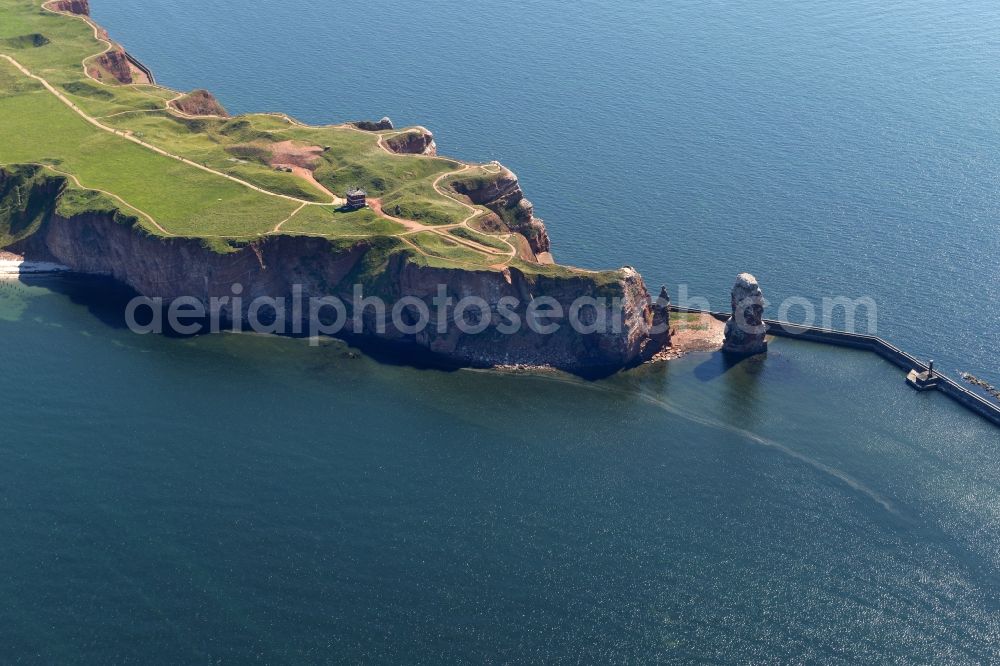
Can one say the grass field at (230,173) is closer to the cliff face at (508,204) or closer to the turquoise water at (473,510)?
the cliff face at (508,204)

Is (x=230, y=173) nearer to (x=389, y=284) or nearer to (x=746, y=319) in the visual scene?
(x=389, y=284)

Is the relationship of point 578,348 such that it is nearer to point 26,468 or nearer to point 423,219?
point 423,219

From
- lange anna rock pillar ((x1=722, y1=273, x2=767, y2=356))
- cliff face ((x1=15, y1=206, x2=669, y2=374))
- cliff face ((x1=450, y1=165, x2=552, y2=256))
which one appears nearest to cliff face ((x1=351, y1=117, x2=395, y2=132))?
cliff face ((x1=450, y1=165, x2=552, y2=256))

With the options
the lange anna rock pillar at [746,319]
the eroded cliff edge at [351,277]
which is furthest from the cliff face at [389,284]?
the lange anna rock pillar at [746,319]

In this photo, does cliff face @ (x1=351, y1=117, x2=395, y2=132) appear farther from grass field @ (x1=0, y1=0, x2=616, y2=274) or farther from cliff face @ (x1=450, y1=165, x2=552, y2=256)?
cliff face @ (x1=450, y1=165, x2=552, y2=256)

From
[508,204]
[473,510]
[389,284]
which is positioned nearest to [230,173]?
[389,284]

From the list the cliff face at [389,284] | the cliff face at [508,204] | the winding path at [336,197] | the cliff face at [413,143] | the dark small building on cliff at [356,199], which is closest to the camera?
the cliff face at [389,284]
